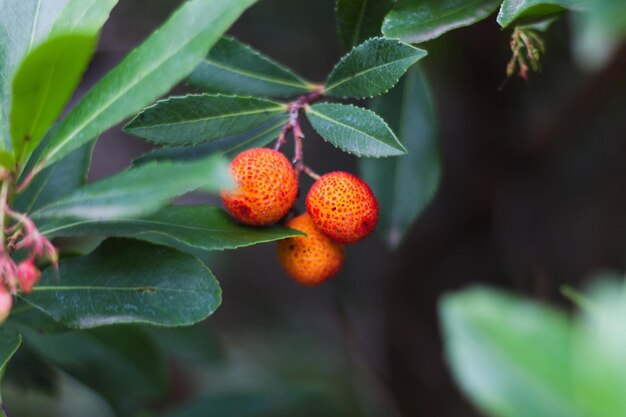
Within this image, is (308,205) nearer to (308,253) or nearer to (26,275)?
(308,253)

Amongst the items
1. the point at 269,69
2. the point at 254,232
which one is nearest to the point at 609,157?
the point at 269,69

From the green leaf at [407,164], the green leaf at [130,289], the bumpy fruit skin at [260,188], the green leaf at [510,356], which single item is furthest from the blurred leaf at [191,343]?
the green leaf at [510,356]

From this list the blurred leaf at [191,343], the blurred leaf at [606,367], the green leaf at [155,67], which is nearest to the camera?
the blurred leaf at [606,367]

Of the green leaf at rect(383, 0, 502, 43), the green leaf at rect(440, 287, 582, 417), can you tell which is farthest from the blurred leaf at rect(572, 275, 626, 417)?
the green leaf at rect(383, 0, 502, 43)

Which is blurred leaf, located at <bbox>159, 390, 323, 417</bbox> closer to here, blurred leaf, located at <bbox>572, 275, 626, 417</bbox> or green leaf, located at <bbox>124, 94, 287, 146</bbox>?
green leaf, located at <bbox>124, 94, 287, 146</bbox>

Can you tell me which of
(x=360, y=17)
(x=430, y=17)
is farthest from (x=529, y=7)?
(x=360, y=17)

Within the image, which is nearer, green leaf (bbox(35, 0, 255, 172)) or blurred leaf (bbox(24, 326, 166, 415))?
green leaf (bbox(35, 0, 255, 172))

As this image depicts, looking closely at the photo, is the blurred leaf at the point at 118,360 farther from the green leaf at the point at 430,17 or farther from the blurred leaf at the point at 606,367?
the blurred leaf at the point at 606,367
